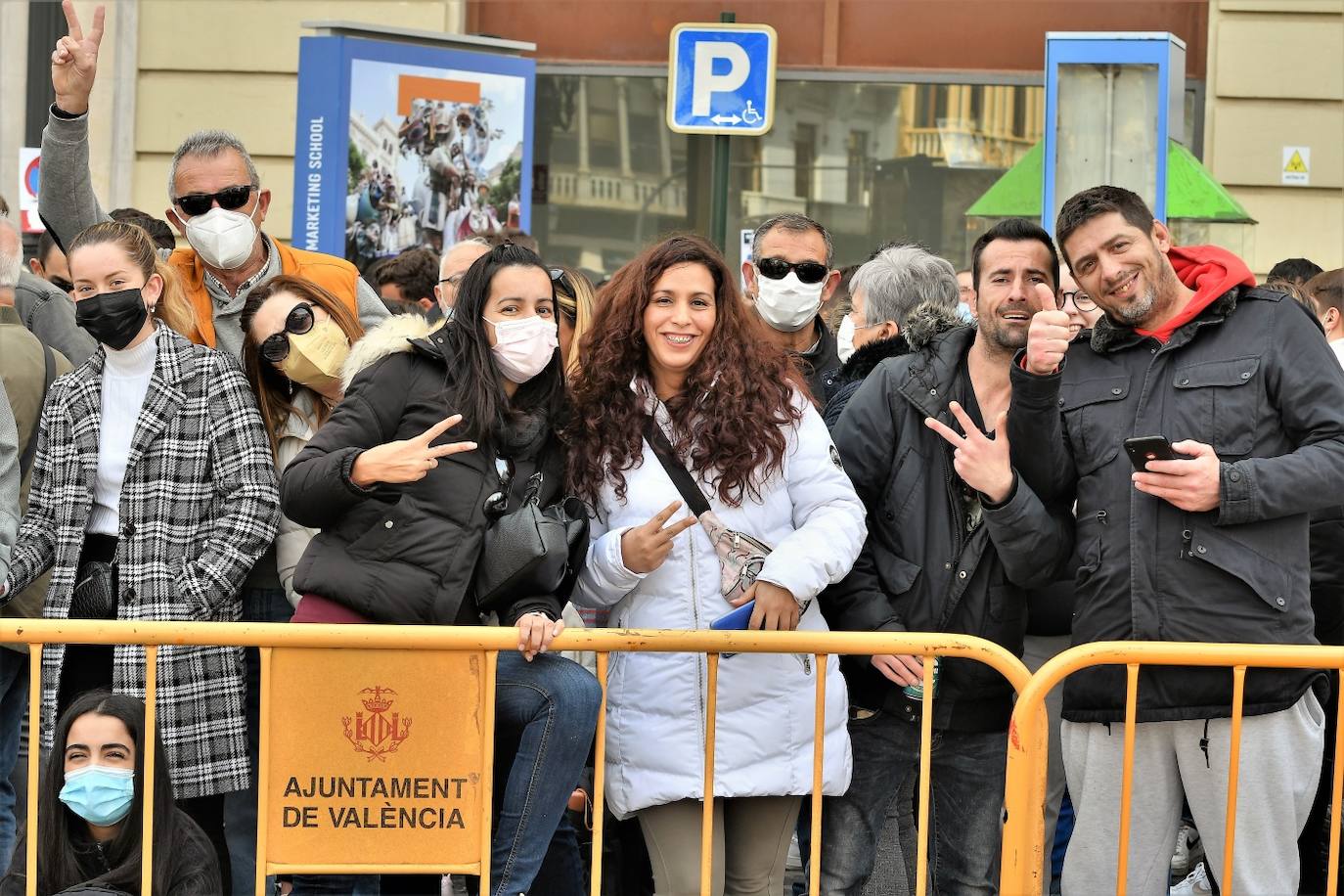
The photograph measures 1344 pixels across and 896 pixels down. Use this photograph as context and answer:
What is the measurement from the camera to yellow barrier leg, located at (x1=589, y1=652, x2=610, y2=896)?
3.93m

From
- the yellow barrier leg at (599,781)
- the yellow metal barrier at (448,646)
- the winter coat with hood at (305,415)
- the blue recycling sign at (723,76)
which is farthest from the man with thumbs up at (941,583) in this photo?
the blue recycling sign at (723,76)

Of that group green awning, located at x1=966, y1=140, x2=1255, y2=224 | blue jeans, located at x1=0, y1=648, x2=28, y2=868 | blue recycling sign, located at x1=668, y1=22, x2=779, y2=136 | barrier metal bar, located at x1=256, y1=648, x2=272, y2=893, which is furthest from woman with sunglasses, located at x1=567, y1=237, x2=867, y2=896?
blue recycling sign, located at x1=668, y1=22, x2=779, y2=136

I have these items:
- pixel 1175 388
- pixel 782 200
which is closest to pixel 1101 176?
pixel 782 200

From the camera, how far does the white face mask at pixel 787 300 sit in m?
5.29

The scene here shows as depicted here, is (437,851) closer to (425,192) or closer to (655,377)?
(655,377)

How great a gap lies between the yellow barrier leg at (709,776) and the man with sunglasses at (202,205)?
1.85 m

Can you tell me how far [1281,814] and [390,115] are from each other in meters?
6.38

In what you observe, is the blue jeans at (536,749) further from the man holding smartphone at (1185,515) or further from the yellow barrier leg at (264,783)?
the man holding smartphone at (1185,515)

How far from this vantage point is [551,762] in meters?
4.05

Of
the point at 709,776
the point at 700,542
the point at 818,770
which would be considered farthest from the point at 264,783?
the point at 818,770

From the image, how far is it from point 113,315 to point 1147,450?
269 cm

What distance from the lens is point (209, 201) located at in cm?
513

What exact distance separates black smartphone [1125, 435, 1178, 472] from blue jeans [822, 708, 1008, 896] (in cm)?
89

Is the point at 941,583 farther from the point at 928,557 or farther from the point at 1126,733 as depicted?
the point at 1126,733
